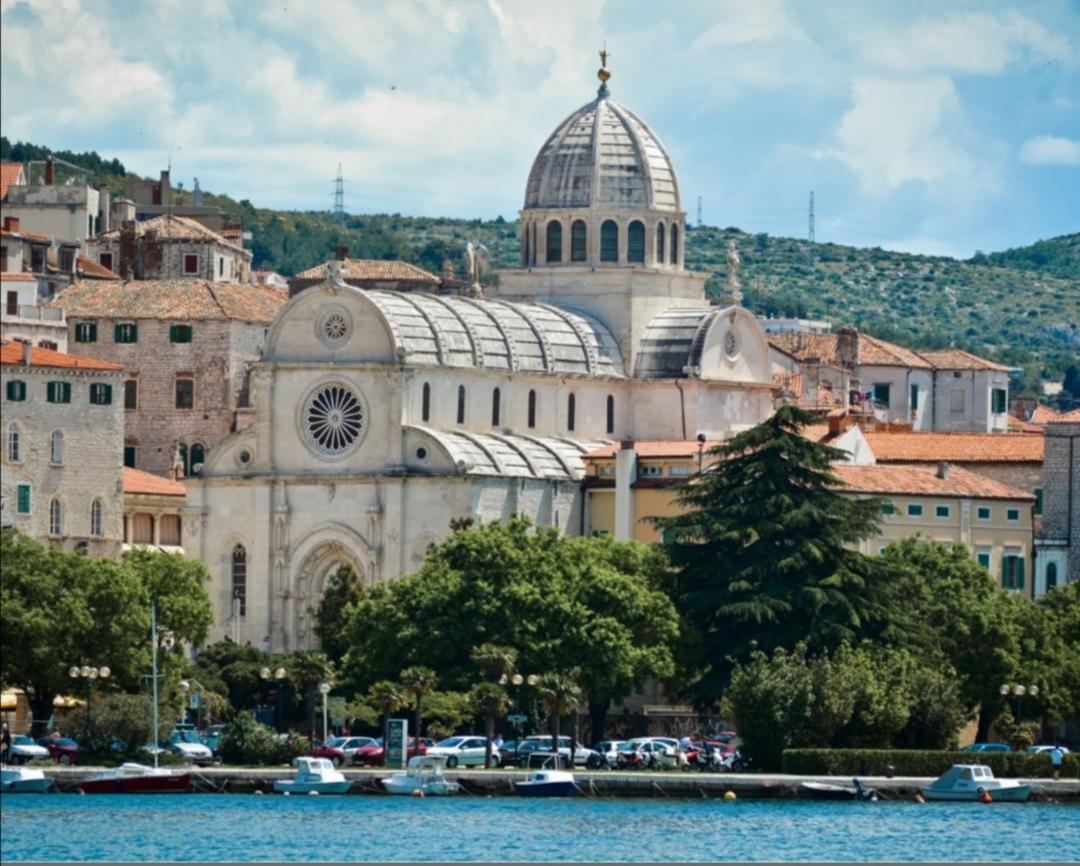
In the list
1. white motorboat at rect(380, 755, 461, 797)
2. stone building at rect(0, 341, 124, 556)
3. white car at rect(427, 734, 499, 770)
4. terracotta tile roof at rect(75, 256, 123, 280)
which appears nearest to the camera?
white motorboat at rect(380, 755, 461, 797)

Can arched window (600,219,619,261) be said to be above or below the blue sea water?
above

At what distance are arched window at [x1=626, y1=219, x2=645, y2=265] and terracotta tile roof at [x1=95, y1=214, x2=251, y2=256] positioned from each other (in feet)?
96.9

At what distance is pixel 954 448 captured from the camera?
14975 cm

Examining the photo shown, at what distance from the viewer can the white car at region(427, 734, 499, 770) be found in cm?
11356

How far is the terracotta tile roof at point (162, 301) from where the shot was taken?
160m

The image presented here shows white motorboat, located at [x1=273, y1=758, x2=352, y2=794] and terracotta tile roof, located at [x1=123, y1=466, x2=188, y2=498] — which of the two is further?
terracotta tile roof, located at [x1=123, y1=466, x2=188, y2=498]

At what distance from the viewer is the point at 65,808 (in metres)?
100

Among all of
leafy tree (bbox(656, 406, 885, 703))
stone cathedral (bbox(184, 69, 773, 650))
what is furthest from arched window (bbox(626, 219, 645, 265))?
leafy tree (bbox(656, 406, 885, 703))

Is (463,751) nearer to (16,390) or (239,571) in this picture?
(16,390)

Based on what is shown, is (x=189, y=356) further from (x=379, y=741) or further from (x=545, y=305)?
(x=379, y=741)

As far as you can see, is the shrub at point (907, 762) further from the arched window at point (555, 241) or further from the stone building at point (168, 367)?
the stone building at point (168, 367)

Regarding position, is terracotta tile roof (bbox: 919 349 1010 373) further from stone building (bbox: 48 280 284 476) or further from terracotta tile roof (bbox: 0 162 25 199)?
terracotta tile roof (bbox: 0 162 25 199)

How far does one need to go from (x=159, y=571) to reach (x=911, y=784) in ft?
88.0

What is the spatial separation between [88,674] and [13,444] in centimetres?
2056
